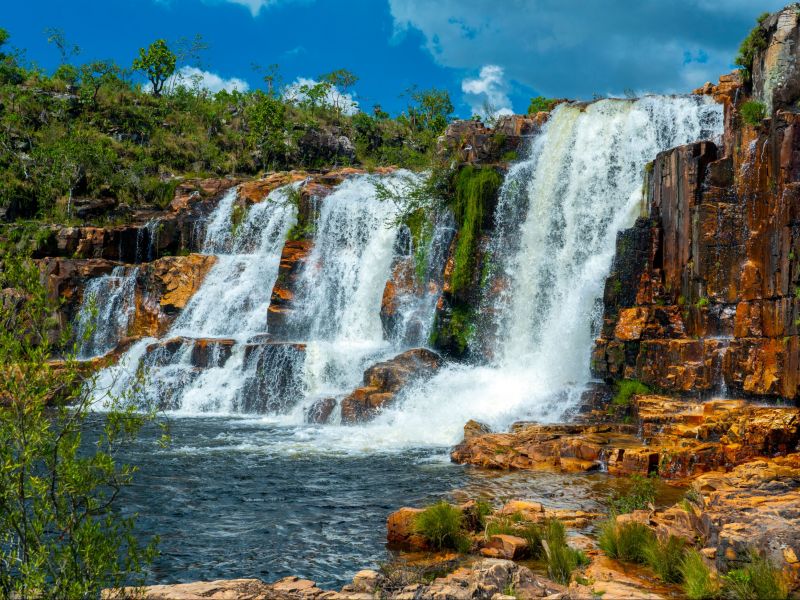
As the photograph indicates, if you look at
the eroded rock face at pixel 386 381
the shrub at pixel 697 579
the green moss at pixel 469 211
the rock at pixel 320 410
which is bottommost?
the shrub at pixel 697 579

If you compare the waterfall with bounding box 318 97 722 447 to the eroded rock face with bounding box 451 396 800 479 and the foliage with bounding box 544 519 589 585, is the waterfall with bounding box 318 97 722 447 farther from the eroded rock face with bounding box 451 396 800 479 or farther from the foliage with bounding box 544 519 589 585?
the foliage with bounding box 544 519 589 585

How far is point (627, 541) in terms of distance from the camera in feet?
30.9

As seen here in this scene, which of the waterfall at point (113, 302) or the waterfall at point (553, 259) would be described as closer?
the waterfall at point (553, 259)

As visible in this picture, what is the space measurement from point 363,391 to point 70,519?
53.6ft

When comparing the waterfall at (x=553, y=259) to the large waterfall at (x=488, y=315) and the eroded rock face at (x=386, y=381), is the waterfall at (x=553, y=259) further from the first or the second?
the eroded rock face at (x=386, y=381)

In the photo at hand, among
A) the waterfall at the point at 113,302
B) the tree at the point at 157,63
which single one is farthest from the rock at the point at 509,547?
the tree at the point at 157,63

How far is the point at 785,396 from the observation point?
1630cm

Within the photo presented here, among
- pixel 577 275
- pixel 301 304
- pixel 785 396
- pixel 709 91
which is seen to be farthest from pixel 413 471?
pixel 709 91

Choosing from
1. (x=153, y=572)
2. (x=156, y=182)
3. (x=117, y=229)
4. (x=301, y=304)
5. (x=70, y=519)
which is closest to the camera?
(x=70, y=519)

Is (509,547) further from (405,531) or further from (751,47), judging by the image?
(751,47)

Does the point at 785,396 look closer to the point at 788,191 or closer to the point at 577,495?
the point at 788,191

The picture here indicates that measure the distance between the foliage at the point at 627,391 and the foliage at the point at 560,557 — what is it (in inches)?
403

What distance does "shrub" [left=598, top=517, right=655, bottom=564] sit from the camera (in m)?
9.31

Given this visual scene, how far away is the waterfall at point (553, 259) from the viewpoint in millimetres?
21250
